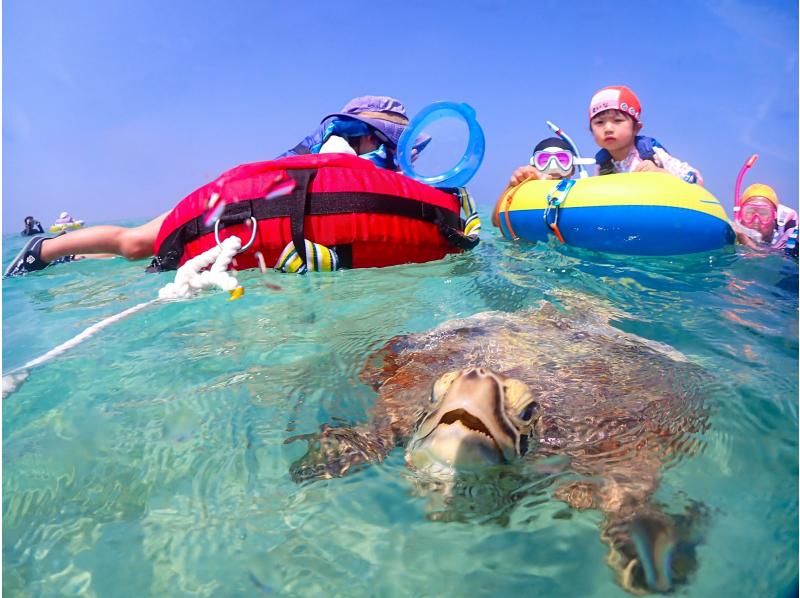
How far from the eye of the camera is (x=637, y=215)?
519cm

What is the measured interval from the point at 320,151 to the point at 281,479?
15.5 feet

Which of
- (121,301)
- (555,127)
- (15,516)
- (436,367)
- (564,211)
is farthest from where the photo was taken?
(555,127)

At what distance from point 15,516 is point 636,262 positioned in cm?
530

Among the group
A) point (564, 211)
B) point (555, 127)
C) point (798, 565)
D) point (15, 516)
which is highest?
point (555, 127)

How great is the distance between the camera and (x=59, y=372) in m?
2.69

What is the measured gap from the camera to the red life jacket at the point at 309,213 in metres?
4.43

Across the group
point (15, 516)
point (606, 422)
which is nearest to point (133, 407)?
point (15, 516)

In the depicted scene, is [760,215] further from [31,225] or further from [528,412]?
[31,225]

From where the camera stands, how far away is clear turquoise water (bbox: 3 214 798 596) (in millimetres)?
1400

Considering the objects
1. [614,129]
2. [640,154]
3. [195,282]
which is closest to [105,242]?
[195,282]

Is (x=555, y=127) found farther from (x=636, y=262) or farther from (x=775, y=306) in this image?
(x=775, y=306)

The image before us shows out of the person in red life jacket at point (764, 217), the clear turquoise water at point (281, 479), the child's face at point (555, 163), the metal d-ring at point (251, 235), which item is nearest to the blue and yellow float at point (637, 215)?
the child's face at point (555, 163)

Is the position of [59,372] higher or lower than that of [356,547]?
higher

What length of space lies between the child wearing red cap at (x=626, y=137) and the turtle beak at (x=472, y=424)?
233 inches
